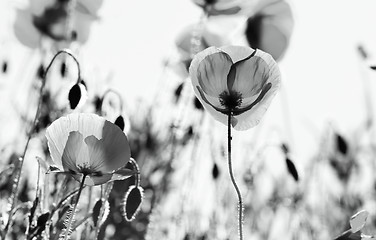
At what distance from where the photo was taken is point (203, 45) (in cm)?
129

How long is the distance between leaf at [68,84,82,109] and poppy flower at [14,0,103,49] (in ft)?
1.84

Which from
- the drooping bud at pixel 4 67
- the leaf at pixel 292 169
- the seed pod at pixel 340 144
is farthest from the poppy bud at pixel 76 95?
the seed pod at pixel 340 144

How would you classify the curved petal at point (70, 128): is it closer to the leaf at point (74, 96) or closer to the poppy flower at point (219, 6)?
the leaf at point (74, 96)

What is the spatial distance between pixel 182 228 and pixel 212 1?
459 millimetres

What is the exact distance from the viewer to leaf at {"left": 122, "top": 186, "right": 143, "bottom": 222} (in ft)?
2.33

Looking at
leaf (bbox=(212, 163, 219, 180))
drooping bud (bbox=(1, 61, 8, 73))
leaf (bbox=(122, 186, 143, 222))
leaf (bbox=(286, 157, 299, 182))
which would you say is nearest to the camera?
leaf (bbox=(122, 186, 143, 222))

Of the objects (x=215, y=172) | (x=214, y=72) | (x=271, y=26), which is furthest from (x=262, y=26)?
(x=214, y=72)

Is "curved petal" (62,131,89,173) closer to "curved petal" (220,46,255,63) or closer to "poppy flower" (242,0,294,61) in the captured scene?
"curved petal" (220,46,255,63)

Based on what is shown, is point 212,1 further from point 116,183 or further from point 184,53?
point 116,183

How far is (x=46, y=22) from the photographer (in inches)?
54.1

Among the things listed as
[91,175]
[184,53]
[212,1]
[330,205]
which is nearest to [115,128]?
[91,175]

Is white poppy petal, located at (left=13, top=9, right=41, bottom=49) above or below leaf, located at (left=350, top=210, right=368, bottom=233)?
above

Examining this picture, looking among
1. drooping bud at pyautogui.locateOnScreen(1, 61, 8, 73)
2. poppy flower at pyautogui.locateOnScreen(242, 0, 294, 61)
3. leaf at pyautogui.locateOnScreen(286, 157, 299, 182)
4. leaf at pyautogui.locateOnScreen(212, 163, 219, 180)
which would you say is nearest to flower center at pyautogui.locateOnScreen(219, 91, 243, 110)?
leaf at pyautogui.locateOnScreen(286, 157, 299, 182)

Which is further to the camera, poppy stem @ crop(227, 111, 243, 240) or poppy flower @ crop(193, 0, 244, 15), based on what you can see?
poppy flower @ crop(193, 0, 244, 15)
